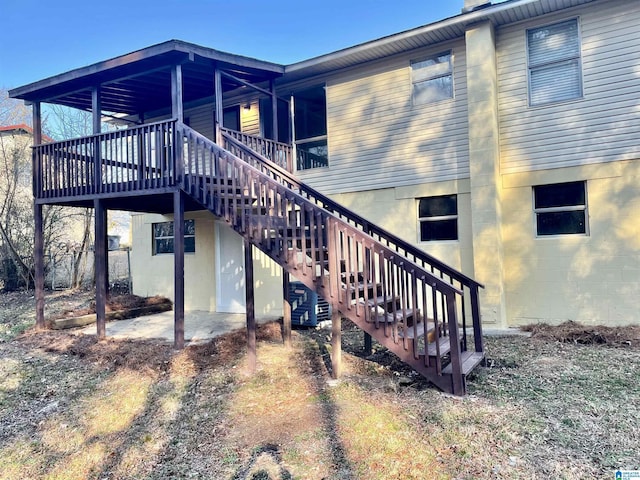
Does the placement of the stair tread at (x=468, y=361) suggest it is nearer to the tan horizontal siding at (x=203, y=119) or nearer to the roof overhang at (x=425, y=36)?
the roof overhang at (x=425, y=36)

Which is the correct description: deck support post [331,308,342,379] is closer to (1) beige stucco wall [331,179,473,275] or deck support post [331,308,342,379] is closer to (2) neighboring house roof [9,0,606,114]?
(1) beige stucco wall [331,179,473,275]

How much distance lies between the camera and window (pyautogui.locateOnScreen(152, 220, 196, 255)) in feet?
35.1

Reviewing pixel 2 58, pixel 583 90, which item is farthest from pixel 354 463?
pixel 2 58

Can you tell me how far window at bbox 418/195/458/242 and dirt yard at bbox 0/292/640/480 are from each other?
2.35m

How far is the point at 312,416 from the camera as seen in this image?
3.91 meters

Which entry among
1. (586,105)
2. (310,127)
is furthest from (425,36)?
(310,127)

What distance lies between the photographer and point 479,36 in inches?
283

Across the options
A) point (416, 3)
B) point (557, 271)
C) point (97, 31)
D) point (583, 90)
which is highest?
point (97, 31)

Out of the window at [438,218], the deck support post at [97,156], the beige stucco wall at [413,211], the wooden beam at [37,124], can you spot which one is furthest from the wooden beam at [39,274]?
the window at [438,218]

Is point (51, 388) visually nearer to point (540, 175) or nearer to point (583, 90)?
point (540, 175)

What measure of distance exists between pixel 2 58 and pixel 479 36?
83.4 feet

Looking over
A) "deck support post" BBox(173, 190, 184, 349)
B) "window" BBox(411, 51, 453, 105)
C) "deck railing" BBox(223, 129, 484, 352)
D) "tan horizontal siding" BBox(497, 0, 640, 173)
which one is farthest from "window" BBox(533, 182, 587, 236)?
"deck support post" BBox(173, 190, 184, 349)

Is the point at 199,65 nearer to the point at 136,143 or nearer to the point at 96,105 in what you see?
the point at 136,143

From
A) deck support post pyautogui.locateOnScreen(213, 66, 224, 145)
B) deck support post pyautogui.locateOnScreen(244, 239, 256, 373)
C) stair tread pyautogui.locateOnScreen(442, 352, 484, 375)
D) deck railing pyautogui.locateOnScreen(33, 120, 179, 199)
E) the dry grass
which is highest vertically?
deck support post pyautogui.locateOnScreen(213, 66, 224, 145)
